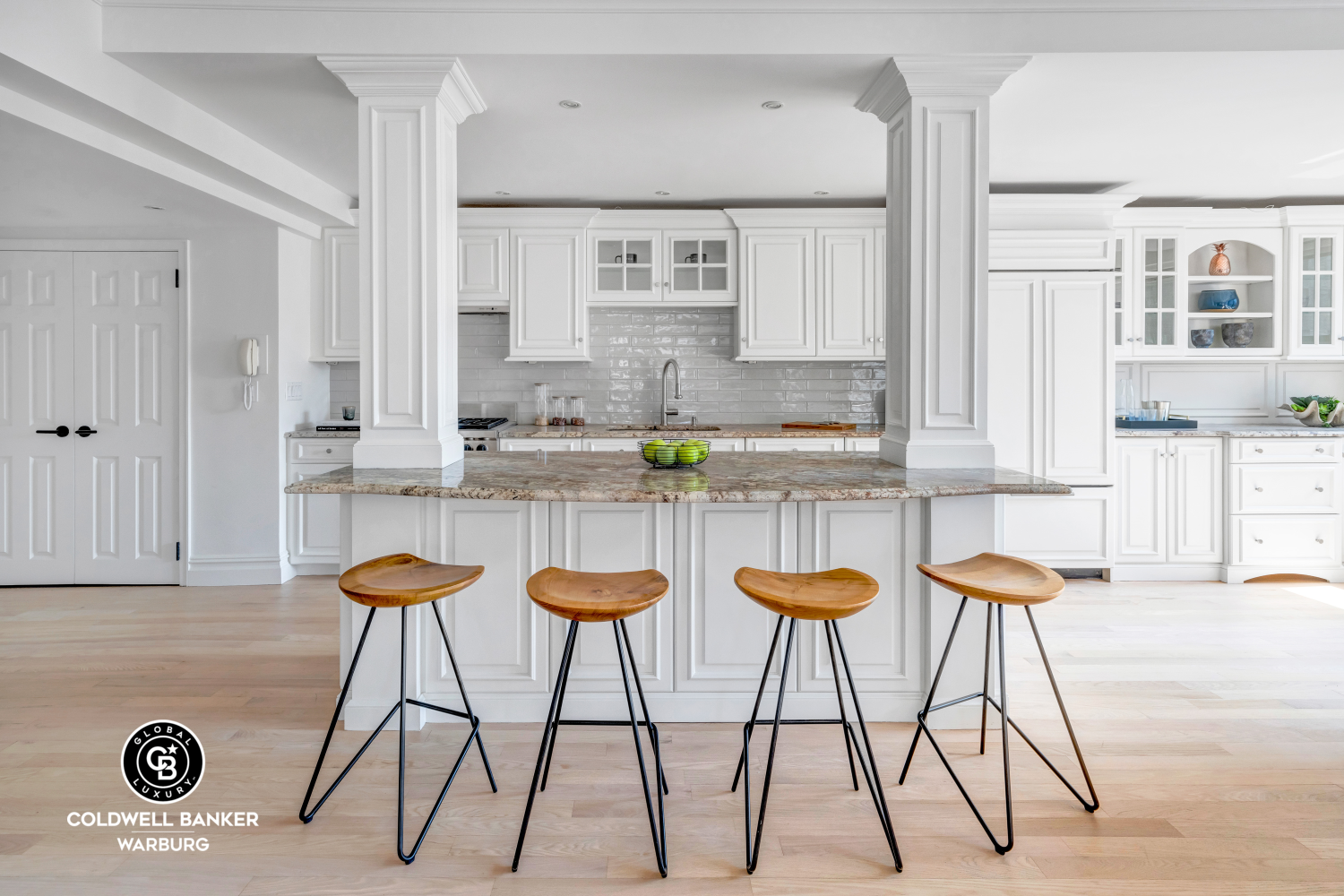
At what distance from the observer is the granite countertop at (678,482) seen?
2.34 meters

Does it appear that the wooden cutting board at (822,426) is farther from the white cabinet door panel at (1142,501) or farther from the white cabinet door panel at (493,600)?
the white cabinet door panel at (493,600)

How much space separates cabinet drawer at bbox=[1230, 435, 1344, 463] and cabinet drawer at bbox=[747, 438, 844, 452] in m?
2.52

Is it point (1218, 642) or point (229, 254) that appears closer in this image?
point (1218, 642)

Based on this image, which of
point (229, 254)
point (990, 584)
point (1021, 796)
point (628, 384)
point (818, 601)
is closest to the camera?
point (818, 601)

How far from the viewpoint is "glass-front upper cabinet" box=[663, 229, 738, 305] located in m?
5.10

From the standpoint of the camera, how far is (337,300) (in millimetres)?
5098

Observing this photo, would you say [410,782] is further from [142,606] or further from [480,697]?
[142,606]

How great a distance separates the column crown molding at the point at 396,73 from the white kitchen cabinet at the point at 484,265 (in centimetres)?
218

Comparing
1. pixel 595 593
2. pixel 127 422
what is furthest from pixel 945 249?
pixel 127 422

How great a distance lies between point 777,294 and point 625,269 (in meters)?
1.06

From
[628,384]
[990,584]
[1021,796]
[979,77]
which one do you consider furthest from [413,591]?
[628,384]

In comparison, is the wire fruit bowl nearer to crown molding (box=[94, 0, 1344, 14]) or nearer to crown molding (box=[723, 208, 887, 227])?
crown molding (box=[94, 0, 1344, 14])

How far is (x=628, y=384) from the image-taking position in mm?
5539

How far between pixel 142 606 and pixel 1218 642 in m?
5.67
